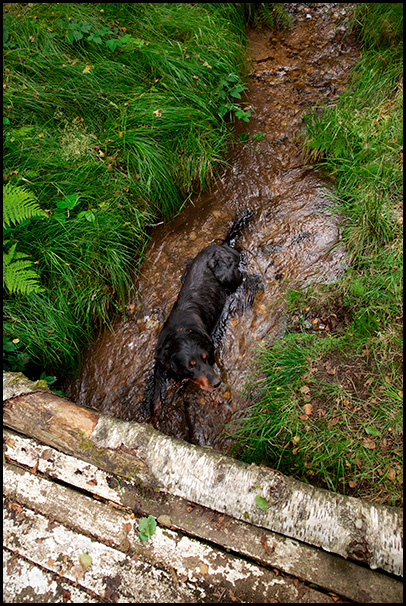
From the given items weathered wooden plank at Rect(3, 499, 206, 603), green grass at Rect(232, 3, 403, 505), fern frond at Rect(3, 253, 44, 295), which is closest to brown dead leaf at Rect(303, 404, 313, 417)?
green grass at Rect(232, 3, 403, 505)

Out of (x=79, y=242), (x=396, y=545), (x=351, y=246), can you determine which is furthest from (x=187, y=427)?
(x=351, y=246)

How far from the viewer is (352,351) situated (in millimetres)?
2775

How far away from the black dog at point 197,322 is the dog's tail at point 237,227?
0.04 feet

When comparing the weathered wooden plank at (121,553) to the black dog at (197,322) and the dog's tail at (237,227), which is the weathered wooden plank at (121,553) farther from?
the dog's tail at (237,227)

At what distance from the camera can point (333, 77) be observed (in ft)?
16.5

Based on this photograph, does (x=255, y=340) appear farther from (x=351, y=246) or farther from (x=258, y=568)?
(x=258, y=568)

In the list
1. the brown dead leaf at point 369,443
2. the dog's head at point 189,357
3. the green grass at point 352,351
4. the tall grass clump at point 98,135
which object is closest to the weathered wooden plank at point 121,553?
the green grass at point 352,351

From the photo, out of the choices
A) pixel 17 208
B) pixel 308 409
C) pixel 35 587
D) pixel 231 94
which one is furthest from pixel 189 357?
pixel 231 94

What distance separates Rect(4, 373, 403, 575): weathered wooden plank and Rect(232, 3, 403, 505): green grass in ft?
1.49

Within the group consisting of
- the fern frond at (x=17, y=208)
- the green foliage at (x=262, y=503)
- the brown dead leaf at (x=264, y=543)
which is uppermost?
the fern frond at (x=17, y=208)

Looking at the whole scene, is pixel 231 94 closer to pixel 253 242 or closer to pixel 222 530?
pixel 253 242

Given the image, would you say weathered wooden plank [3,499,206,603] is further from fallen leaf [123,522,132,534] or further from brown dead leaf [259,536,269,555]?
brown dead leaf [259,536,269,555]

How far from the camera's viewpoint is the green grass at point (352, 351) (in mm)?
2400

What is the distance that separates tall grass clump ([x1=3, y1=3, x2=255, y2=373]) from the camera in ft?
11.5
